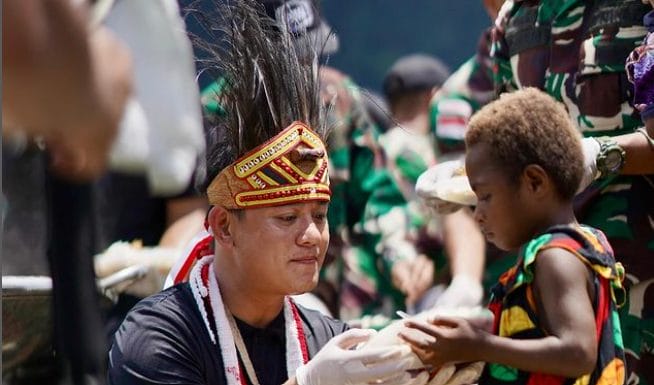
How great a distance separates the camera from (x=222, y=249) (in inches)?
103

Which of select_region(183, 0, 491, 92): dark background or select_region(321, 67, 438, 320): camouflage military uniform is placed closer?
select_region(321, 67, 438, 320): camouflage military uniform

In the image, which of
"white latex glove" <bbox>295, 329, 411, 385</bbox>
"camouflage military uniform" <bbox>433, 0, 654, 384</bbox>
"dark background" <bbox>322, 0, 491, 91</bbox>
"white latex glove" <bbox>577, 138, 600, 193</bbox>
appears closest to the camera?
"white latex glove" <bbox>295, 329, 411, 385</bbox>

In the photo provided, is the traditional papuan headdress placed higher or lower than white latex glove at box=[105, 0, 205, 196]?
lower

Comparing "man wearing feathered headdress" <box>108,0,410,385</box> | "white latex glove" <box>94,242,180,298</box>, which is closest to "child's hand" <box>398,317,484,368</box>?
"man wearing feathered headdress" <box>108,0,410,385</box>

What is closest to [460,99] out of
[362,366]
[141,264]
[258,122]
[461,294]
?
[461,294]

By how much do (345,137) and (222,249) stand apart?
6.38 ft

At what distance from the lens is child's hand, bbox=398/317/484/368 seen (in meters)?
2.29

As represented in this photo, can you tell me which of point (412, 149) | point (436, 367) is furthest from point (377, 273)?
point (436, 367)

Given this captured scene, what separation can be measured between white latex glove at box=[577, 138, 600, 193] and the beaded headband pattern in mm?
587

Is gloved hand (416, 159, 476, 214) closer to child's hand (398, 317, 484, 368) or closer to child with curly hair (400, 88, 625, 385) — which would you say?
child with curly hair (400, 88, 625, 385)

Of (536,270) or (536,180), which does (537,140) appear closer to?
(536,180)

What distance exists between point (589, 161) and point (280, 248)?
725mm

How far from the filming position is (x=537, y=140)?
2.58 meters

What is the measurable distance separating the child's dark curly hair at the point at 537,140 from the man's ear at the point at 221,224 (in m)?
0.60
